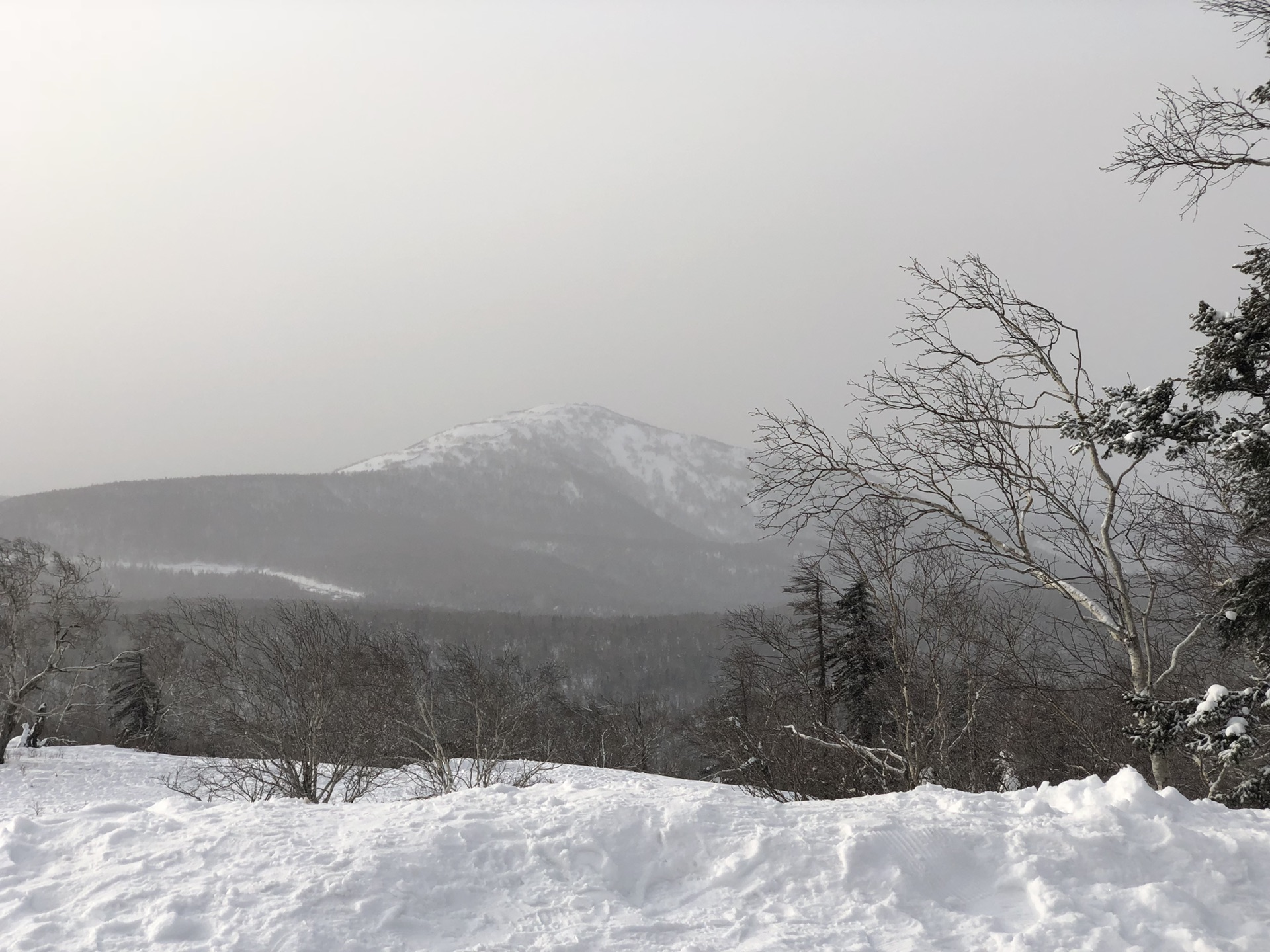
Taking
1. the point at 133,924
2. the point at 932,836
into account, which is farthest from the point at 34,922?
the point at 932,836

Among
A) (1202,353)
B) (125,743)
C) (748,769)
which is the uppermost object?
(1202,353)

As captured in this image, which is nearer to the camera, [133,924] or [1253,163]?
[133,924]

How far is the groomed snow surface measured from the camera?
4.14 m

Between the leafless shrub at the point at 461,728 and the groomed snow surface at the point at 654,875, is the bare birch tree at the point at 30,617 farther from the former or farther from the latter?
the groomed snow surface at the point at 654,875

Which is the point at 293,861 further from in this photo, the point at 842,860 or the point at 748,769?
the point at 748,769

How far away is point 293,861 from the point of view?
4777mm

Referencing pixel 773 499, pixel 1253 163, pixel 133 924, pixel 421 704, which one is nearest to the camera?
pixel 133 924

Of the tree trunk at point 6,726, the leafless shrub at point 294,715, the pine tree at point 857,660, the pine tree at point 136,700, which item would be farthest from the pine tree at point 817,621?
the pine tree at point 136,700

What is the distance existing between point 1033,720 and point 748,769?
331 inches

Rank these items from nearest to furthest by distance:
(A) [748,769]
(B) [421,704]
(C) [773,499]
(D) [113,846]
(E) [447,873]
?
(E) [447,873] < (D) [113,846] < (C) [773,499] < (B) [421,704] < (A) [748,769]

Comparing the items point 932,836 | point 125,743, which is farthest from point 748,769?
point 125,743

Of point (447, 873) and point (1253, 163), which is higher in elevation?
point (1253, 163)

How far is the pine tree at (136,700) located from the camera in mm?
37844

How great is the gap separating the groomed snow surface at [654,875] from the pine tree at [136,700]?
127 ft
